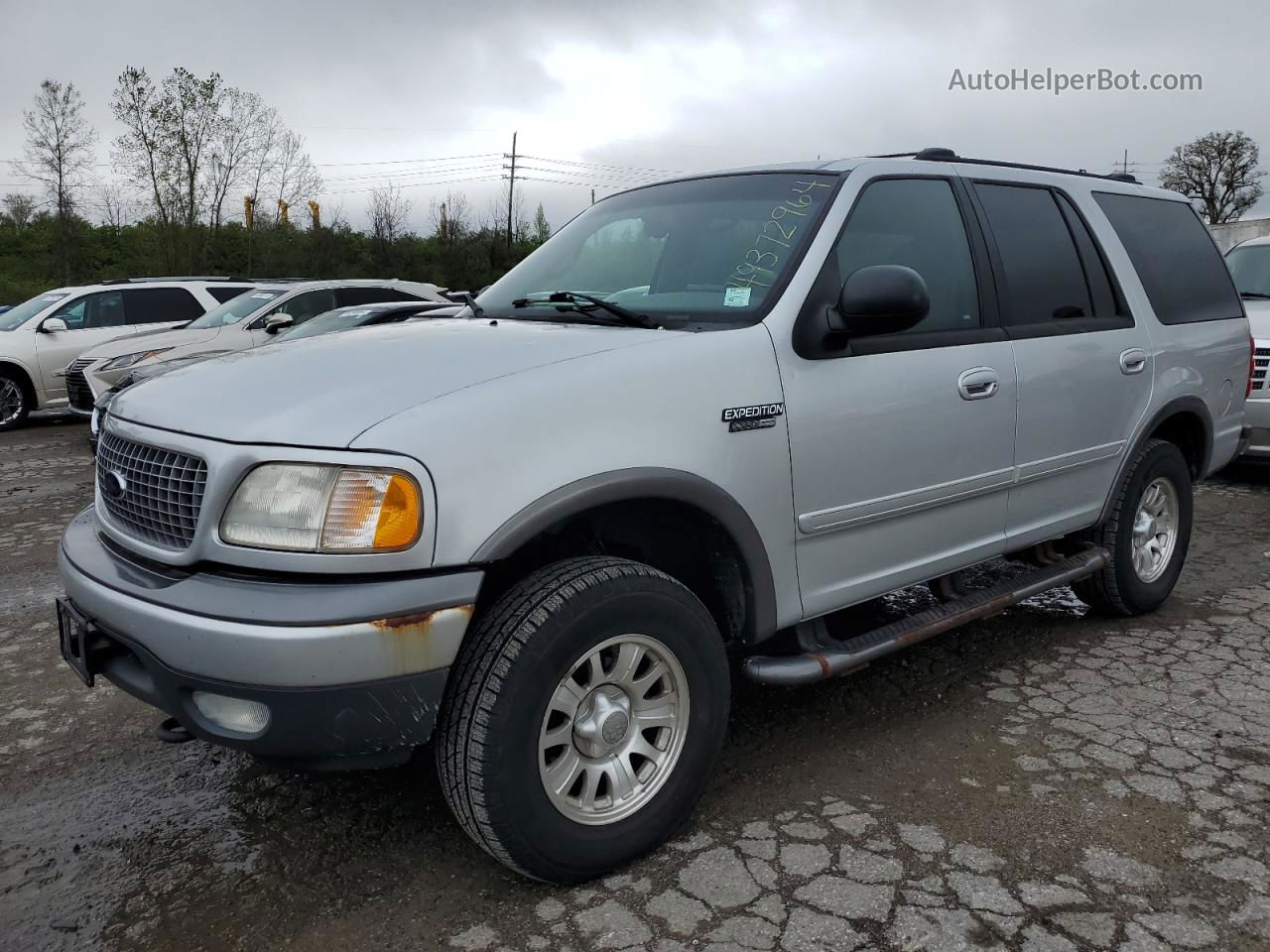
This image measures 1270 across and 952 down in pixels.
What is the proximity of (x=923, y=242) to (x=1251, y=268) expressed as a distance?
22.5ft

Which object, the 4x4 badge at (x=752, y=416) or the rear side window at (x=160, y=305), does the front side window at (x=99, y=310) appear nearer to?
the rear side window at (x=160, y=305)

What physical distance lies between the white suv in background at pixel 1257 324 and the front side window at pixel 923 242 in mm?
3619

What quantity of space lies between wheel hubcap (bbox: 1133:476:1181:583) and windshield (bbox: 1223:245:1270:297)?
491cm

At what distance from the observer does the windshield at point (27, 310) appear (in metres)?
13.0

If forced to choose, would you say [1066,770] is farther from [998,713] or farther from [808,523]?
[808,523]

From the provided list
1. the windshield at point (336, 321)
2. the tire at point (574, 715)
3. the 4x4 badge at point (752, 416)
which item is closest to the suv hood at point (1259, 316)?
the 4x4 badge at point (752, 416)

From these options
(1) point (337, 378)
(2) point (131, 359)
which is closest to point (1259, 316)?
(1) point (337, 378)

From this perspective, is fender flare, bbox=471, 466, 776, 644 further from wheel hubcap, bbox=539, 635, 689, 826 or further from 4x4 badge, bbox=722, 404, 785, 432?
wheel hubcap, bbox=539, 635, 689, 826

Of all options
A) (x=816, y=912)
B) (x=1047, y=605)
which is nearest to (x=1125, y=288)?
(x=1047, y=605)

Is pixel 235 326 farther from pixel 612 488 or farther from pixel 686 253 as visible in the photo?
pixel 612 488

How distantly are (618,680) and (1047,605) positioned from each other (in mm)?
3048

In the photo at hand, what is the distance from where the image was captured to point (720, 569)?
2.88 m

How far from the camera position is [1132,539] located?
4.39m

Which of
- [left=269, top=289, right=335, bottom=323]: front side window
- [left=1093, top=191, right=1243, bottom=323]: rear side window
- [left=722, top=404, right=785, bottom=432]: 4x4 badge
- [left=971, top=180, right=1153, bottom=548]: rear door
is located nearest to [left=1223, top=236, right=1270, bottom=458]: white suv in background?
[left=1093, top=191, right=1243, bottom=323]: rear side window
